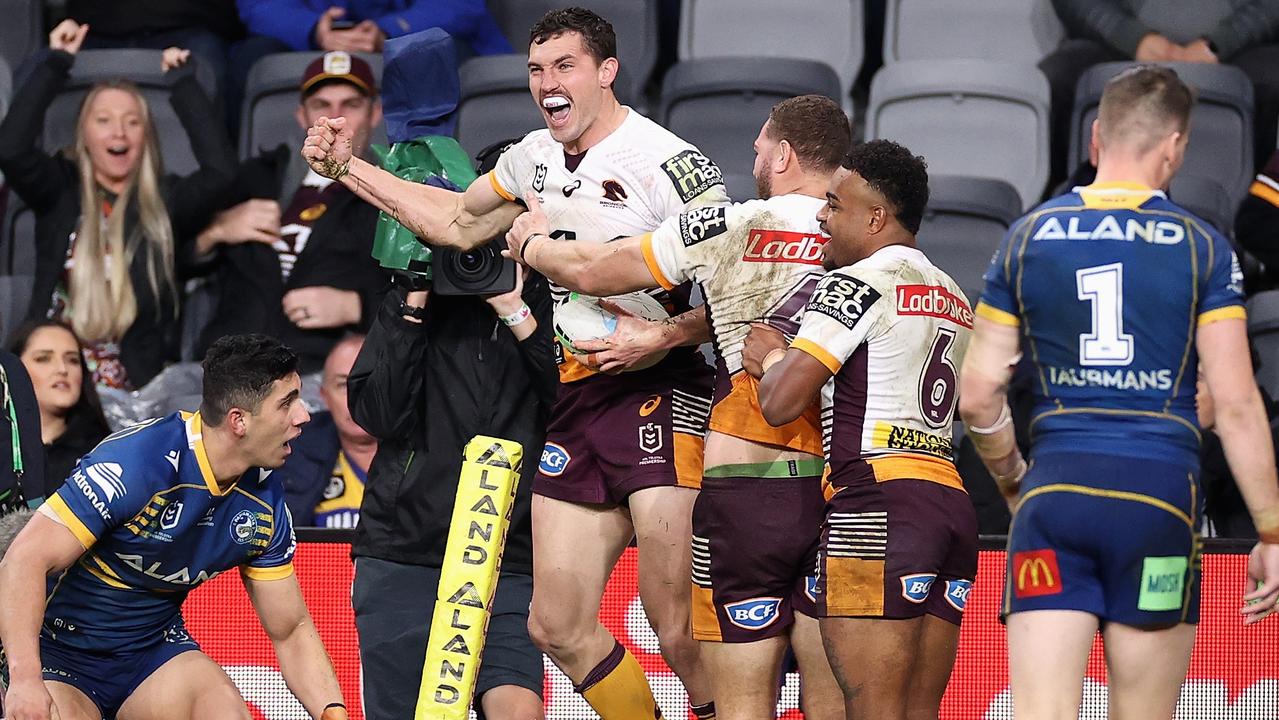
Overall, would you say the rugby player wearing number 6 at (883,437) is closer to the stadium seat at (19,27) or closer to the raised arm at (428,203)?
the raised arm at (428,203)

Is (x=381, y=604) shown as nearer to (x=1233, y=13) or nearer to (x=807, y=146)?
(x=807, y=146)

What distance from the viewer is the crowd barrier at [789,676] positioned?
6590 mm

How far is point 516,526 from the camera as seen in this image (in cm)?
640

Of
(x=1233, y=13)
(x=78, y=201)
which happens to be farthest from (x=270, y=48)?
(x=1233, y=13)

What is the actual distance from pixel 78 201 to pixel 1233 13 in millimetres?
6124

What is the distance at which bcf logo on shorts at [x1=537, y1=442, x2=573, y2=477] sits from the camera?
577cm

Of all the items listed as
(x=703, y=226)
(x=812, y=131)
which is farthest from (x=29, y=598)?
(x=812, y=131)

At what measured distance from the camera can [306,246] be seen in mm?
8586

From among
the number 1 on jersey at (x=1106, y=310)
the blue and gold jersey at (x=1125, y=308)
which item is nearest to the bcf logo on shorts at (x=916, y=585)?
the blue and gold jersey at (x=1125, y=308)

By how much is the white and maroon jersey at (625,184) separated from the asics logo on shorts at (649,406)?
0.71 ft

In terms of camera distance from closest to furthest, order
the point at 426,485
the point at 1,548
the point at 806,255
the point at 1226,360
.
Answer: the point at 1226,360
the point at 806,255
the point at 1,548
the point at 426,485

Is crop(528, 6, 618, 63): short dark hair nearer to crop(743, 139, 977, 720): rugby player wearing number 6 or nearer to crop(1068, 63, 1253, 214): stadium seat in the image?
crop(743, 139, 977, 720): rugby player wearing number 6

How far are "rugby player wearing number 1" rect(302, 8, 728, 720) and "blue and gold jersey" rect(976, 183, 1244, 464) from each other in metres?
1.39

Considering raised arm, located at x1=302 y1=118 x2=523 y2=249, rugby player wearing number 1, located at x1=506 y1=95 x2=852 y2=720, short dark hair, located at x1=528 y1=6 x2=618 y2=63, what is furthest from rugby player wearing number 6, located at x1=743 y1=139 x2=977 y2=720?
raised arm, located at x1=302 y1=118 x2=523 y2=249
